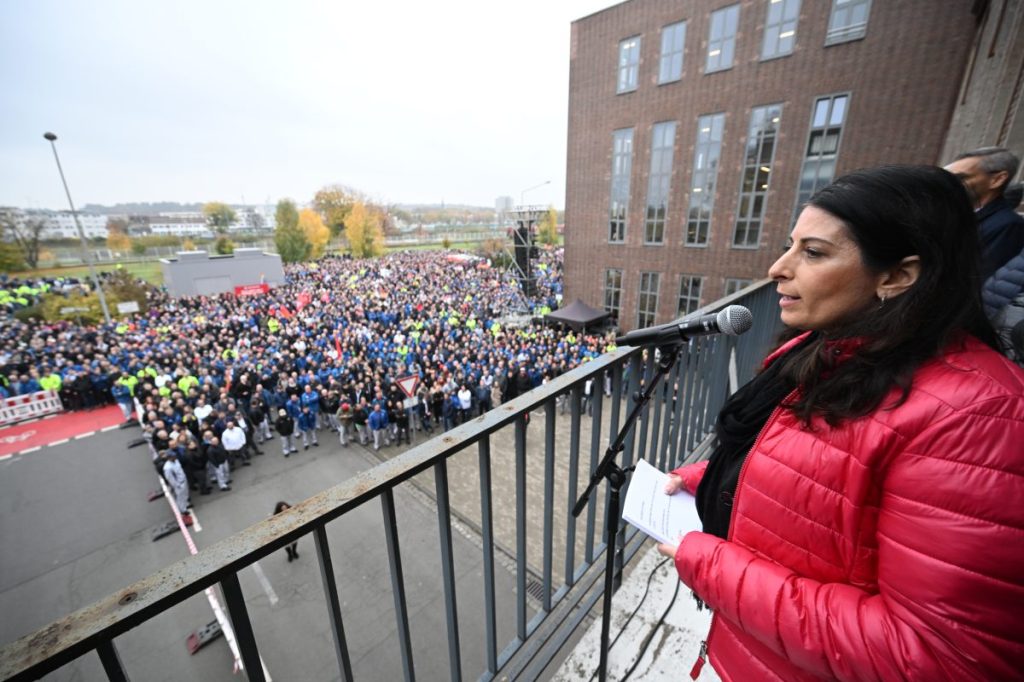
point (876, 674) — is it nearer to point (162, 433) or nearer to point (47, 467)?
point (162, 433)

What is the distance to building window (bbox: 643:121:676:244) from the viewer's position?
19.0 m

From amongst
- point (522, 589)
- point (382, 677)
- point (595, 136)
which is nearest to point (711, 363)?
point (522, 589)

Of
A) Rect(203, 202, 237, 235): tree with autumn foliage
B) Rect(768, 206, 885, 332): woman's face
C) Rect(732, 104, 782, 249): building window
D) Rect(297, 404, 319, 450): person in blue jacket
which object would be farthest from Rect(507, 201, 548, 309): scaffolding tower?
Rect(203, 202, 237, 235): tree with autumn foliage

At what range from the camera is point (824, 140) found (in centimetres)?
1551

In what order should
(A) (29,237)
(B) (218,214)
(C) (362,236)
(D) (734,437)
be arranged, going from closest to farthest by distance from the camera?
(D) (734,437)
(A) (29,237)
(C) (362,236)
(B) (218,214)

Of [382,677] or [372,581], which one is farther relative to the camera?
[372,581]

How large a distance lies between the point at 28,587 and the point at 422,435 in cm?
818

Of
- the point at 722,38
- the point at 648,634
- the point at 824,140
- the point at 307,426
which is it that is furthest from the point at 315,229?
the point at 648,634

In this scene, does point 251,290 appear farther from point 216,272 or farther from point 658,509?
point 658,509

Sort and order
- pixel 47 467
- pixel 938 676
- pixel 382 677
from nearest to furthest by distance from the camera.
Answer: pixel 938 676 → pixel 382 677 → pixel 47 467

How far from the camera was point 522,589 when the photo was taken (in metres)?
1.90

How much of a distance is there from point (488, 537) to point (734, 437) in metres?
1.01

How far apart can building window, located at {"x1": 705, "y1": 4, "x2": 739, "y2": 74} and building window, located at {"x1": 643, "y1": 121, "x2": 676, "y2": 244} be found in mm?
2623

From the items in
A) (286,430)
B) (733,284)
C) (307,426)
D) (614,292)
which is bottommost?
(307,426)
